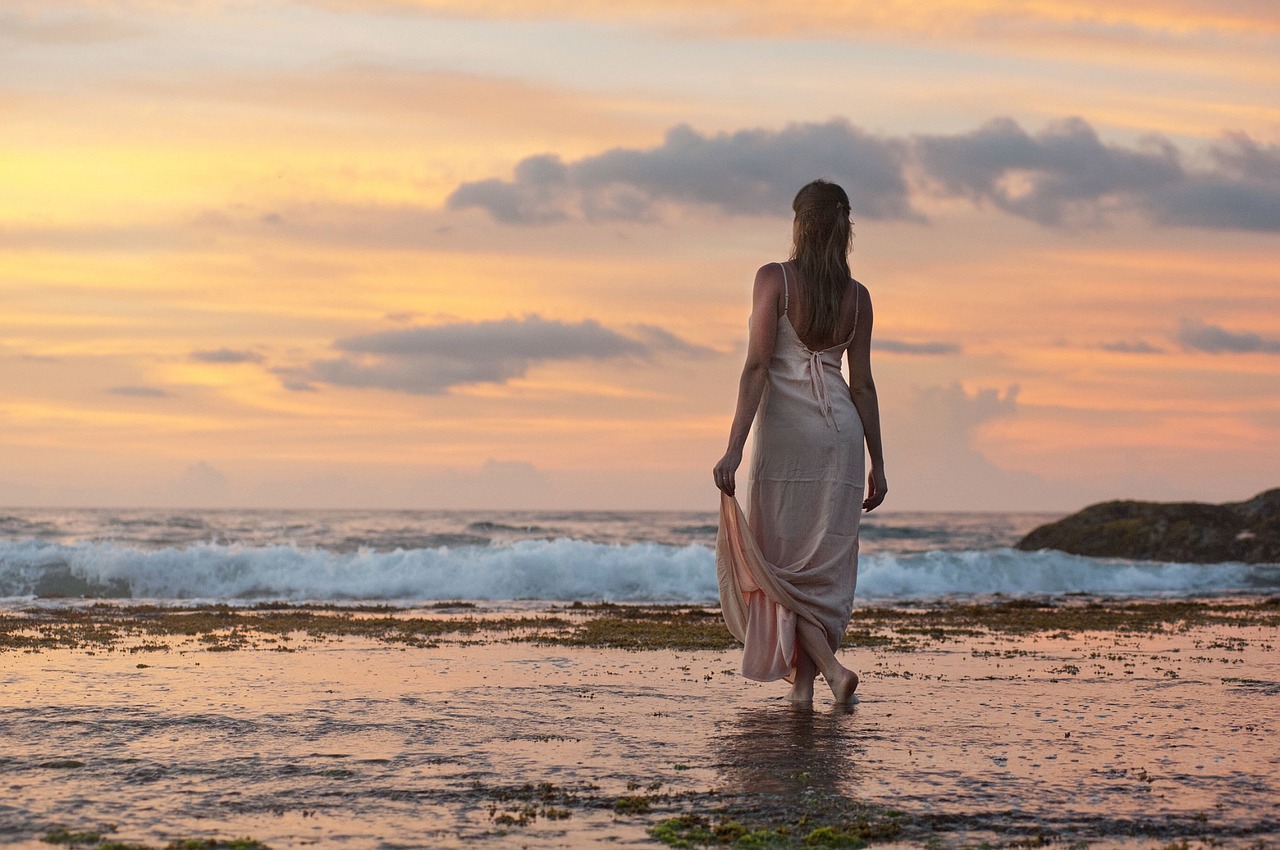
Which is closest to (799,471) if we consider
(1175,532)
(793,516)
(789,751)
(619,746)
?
(793,516)

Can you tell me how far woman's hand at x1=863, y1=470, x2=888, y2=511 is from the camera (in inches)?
299

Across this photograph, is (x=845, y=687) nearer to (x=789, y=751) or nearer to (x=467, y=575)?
(x=789, y=751)

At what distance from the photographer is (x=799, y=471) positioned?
7.33 meters

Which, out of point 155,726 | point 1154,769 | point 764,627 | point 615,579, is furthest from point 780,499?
point 615,579

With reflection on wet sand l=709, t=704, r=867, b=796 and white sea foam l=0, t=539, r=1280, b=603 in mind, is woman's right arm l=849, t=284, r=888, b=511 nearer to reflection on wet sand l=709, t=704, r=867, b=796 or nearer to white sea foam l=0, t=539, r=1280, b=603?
reflection on wet sand l=709, t=704, r=867, b=796

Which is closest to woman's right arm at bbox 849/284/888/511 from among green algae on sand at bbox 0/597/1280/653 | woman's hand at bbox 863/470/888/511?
woman's hand at bbox 863/470/888/511

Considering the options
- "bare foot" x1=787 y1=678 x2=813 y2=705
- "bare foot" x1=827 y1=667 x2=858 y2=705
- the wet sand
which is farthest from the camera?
"bare foot" x1=787 y1=678 x2=813 y2=705

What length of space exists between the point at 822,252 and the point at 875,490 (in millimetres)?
1446

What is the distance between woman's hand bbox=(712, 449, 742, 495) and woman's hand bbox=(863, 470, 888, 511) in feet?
3.02

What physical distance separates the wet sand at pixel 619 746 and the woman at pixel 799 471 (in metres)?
0.48

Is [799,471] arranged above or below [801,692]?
above

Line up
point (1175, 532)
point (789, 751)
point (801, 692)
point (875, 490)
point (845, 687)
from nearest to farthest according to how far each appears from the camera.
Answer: point (789, 751), point (845, 687), point (801, 692), point (875, 490), point (1175, 532)

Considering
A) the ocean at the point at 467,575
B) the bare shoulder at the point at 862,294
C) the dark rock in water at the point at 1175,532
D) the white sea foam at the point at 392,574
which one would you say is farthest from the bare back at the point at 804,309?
the dark rock in water at the point at 1175,532

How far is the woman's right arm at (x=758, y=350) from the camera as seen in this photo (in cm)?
727
